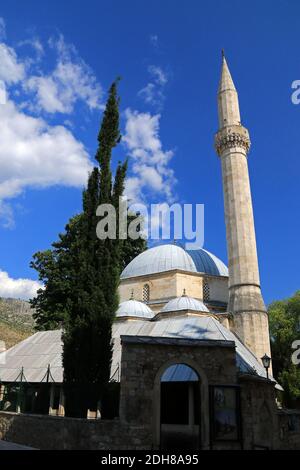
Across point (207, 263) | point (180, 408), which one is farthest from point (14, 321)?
point (180, 408)

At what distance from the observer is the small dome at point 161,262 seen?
24.9m

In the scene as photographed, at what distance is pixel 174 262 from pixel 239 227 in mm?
4653

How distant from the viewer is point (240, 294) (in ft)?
70.6

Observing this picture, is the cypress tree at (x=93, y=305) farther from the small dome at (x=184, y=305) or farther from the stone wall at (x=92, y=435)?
the small dome at (x=184, y=305)

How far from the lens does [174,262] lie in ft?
82.0

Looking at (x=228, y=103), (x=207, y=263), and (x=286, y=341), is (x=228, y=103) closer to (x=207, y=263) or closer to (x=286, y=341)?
(x=207, y=263)

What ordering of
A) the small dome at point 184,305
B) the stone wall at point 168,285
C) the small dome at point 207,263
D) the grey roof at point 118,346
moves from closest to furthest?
the grey roof at point 118,346 → the small dome at point 184,305 → the stone wall at point 168,285 → the small dome at point 207,263

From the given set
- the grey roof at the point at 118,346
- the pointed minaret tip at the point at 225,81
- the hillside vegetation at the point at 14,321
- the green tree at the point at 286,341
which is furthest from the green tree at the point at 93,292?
the hillside vegetation at the point at 14,321

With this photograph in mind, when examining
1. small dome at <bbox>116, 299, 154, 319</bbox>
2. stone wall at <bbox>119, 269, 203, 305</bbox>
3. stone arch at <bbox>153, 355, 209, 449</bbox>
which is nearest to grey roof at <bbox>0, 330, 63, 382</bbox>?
small dome at <bbox>116, 299, 154, 319</bbox>

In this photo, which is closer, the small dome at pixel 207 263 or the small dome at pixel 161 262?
the small dome at pixel 161 262

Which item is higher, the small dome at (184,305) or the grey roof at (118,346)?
the small dome at (184,305)

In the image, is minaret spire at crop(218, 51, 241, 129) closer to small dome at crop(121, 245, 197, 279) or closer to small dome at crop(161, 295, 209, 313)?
small dome at crop(121, 245, 197, 279)
